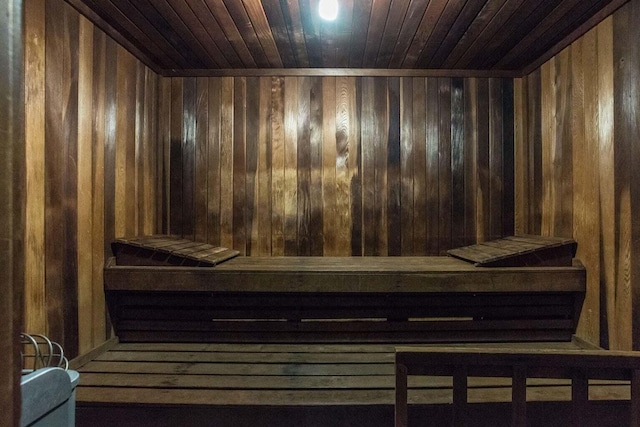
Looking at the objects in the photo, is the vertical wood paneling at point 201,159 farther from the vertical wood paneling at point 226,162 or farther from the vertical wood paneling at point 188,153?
the vertical wood paneling at point 226,162

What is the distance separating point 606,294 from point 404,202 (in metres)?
1.55

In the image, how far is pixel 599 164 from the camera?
2.23 meters

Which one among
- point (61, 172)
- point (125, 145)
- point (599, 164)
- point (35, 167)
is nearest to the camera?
point (35, 167)

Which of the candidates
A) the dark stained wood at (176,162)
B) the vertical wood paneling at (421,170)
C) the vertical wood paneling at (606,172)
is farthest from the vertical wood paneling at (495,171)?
the dark stained wood at (176,162)

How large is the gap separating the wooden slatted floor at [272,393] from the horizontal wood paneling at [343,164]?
1.25 metres

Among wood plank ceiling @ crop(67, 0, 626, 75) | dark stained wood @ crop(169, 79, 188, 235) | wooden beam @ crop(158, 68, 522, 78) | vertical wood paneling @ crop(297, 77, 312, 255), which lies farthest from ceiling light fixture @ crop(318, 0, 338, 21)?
dark stained wood @ crop(169, 79, 188, 235)

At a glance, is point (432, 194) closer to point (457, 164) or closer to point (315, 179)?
point (457, 164)

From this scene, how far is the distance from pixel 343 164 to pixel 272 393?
1997 mm

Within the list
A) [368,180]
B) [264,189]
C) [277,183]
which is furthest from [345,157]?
[264,189]

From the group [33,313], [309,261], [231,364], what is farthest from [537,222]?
[33,313]

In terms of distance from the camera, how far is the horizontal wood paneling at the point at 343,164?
123 inches

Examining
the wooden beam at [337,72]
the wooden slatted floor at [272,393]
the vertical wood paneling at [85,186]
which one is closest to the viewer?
the wooden slatted floor at [272,393]

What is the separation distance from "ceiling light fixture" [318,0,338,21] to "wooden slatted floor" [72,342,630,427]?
7.08ft

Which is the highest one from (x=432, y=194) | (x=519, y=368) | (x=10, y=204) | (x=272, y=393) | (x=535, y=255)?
(x=432, y=194)
